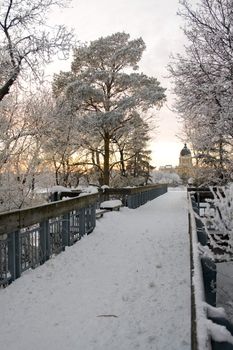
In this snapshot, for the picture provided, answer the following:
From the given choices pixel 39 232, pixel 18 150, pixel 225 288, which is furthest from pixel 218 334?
pixel 18 150

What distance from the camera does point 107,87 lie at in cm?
3075

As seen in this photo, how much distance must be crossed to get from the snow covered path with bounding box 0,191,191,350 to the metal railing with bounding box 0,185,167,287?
19 cm

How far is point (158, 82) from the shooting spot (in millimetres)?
31938

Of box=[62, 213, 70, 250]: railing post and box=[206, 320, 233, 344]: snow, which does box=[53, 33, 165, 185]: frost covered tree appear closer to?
box=[62, 213, 70, 250]: railing post

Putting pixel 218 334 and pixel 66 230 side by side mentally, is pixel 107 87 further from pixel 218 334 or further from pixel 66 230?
pixel 218 334

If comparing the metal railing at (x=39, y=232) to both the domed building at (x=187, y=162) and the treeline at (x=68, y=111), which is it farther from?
the domed building at (x=187, y=162)

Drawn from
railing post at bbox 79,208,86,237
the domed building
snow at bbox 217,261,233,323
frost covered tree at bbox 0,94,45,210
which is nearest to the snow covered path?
snow at bbox 217,261,233,323

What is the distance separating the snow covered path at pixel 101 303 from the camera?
14.6ft

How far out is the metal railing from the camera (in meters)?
6.33

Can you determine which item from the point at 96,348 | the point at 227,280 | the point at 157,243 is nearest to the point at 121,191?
the point at 157,243

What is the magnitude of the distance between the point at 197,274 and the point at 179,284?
315 cm

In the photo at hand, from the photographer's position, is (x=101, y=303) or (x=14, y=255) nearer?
(x=101, y=303)

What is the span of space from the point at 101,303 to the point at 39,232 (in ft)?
7.92

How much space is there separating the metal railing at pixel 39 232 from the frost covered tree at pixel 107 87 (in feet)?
58.9
